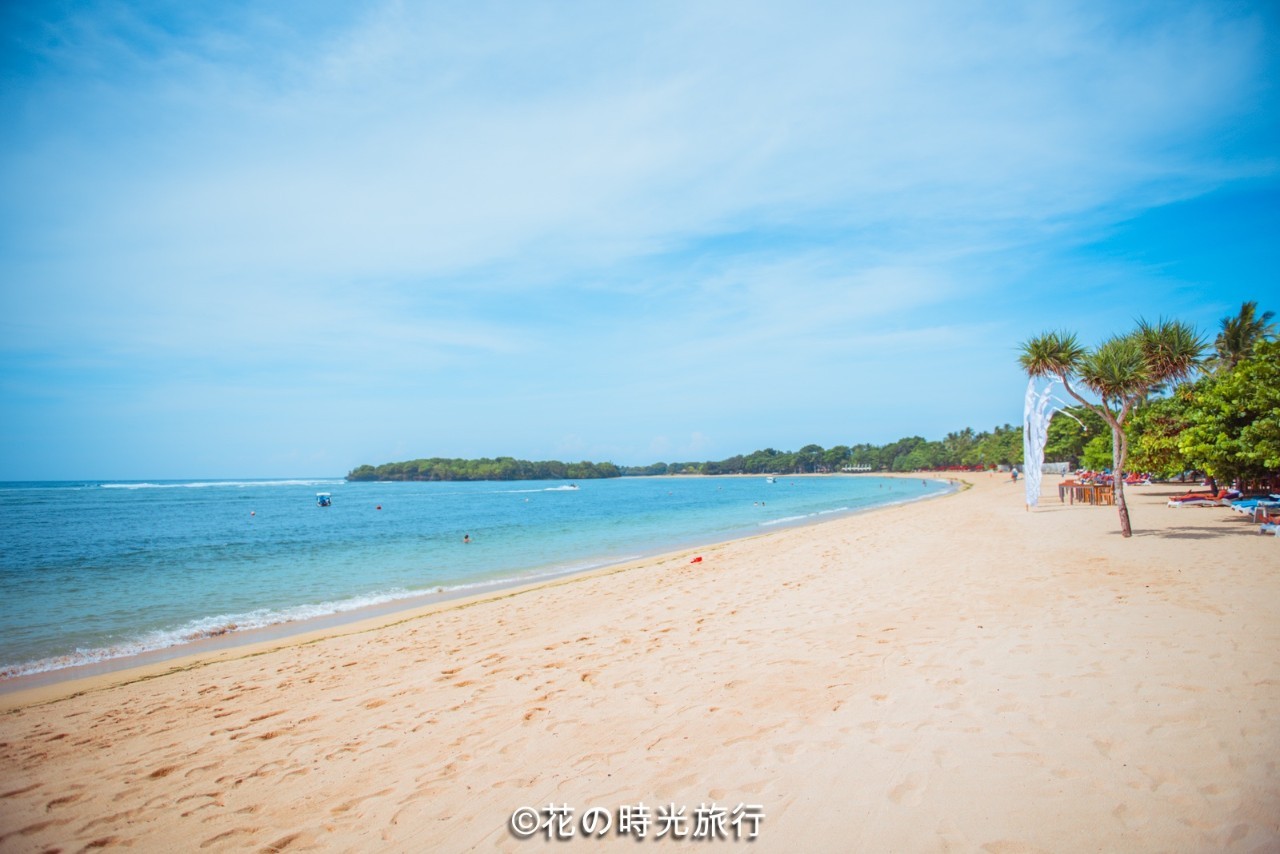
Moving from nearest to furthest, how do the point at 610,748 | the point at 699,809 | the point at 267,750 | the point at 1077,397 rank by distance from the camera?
the point at 699,809, the point at 610,748, the point at 267,750, the point at 1077,397

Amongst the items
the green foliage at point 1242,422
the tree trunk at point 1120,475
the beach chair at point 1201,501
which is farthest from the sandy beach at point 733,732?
the beach chair at point 1201,501

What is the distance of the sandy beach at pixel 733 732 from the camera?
349 cm

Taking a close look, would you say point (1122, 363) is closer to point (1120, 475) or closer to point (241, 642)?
point (1120, 475)

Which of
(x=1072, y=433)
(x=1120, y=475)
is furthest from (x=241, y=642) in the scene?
(x=1072, y=433)

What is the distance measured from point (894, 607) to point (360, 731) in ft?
22.8

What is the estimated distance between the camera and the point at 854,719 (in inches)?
185

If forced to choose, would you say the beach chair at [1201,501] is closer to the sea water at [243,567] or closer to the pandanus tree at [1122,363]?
the pandanus tree at [1122,363]

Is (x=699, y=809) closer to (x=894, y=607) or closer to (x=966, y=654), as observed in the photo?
(x=966, y=654)

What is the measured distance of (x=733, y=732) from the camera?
15.3ft

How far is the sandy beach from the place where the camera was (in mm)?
3490

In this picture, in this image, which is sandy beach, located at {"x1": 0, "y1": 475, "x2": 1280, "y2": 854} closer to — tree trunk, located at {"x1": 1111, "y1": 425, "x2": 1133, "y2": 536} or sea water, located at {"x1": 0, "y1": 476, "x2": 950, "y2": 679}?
sea water, located at {"x1": 0, "y1": 476, "x2": 950, "y2": 679}

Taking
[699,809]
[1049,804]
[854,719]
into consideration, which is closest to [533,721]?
[699,809]

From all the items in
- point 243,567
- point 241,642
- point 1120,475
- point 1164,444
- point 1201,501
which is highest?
point 1164,444

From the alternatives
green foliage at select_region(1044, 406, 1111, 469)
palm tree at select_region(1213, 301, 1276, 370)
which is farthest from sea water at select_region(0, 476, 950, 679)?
green foliage at select_region(1044, 406, 1111, 469)
